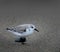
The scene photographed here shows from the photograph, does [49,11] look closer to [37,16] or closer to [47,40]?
[37,16]

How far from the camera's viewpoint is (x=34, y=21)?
429 cm

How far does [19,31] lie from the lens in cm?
323

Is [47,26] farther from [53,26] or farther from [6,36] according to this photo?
[6,36]

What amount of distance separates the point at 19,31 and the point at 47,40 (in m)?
0.54

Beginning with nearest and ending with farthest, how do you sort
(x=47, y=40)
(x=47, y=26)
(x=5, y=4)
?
(x=47, y=40) → (x=47, y=26) → (x=5, y=4)

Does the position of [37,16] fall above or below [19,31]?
above

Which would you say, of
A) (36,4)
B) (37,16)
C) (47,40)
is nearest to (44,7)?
(36,4)

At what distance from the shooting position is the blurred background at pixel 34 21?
11.0ft

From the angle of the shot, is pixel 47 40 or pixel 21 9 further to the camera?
pixel 21 9

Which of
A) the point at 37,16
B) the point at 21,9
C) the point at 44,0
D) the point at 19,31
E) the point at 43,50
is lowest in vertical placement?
the point at 43,50

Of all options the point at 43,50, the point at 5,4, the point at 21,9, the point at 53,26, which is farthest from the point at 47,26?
the point at 5,4

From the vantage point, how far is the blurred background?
11.0ft

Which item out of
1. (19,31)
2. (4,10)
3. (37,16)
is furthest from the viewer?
(4,10)

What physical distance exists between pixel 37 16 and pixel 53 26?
62 centimetres
